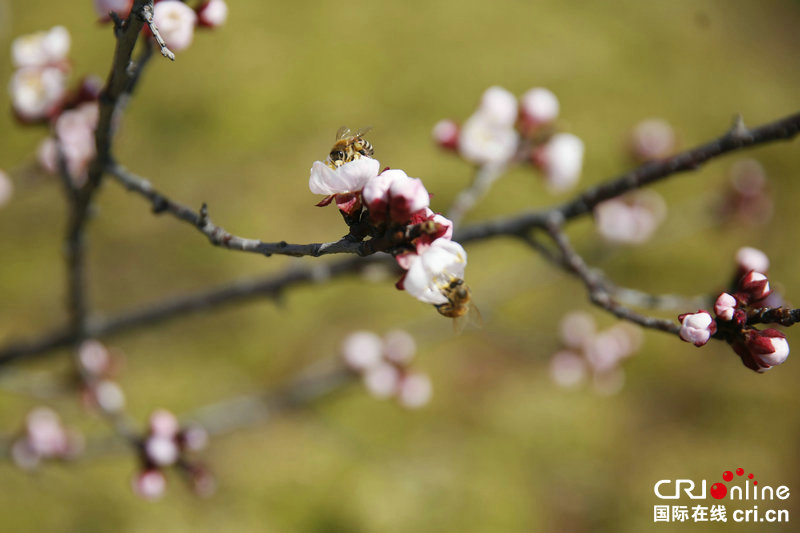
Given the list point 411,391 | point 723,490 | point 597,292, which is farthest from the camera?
point 723,490

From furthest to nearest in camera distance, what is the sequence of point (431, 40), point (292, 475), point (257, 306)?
point (431, 40) < point (257, 306) < point (292, 475)

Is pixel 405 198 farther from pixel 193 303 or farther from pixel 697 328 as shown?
pixel 193 303

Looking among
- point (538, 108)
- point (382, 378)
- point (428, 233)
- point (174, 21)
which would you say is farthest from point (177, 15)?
point (382, 378)

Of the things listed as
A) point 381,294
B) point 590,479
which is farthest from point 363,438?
point 590,479

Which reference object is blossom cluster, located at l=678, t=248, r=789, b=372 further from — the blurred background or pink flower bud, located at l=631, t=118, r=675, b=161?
pink flower bud, located at l=631, t=118, r=675, b=161

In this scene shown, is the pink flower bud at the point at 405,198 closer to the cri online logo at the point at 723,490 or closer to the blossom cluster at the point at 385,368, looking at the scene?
the blossom cluster at the point at 385,368

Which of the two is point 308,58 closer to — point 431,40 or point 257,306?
point 431,40

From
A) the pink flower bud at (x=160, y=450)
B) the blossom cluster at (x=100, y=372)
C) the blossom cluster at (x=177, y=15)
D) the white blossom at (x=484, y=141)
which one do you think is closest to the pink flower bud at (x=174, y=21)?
the blossom cluster at (x=177, y=15)

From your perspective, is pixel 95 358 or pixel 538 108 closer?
pixel 538 108
